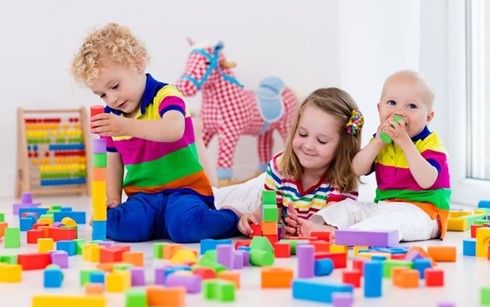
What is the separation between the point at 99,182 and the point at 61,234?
0.24 meters

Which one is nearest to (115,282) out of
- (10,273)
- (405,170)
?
(10,273)

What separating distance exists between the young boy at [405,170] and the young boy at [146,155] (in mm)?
301

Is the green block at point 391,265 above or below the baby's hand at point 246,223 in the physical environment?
below

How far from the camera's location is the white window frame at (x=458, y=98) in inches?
139

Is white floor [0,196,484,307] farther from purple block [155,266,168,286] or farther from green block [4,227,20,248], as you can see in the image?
green block [4,227,20,248]

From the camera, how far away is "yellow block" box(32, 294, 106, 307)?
1415 millimetres

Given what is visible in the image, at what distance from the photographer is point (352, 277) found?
1.61 m

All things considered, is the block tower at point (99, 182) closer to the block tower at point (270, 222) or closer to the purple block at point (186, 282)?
the block tower at point (270, 222)

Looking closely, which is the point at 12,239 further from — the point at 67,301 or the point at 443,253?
the point at 443,253

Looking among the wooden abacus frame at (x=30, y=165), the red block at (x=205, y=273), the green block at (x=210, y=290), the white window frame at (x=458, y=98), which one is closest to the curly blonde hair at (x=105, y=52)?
the red block at (x=205, y=273)

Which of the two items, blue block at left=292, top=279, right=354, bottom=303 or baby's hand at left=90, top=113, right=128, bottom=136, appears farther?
baby's hand at left=90, top=113, right=128, bottom=136

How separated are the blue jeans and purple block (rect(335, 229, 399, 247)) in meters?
0.43

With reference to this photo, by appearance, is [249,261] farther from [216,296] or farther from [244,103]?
[244,103]

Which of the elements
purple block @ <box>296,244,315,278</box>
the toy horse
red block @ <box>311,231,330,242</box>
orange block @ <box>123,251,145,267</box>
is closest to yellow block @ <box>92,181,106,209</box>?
orange block @ <box>123,251,145,267</box>
